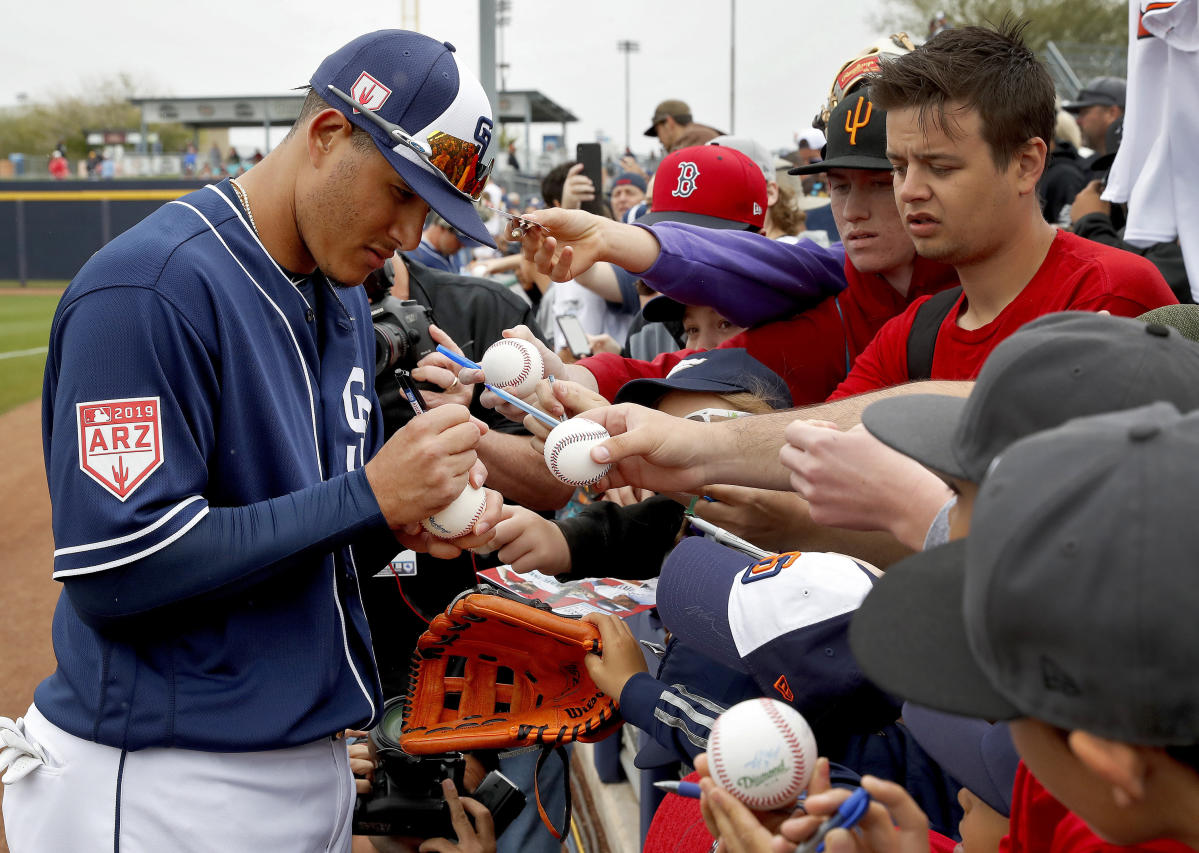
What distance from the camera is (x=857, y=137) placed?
8.43ft

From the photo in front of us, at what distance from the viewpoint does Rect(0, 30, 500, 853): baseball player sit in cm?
157

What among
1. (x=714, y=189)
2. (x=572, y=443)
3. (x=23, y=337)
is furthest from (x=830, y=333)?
(x=23, y=337)

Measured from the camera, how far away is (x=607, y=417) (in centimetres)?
212

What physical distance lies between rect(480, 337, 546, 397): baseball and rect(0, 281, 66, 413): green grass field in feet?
21.2

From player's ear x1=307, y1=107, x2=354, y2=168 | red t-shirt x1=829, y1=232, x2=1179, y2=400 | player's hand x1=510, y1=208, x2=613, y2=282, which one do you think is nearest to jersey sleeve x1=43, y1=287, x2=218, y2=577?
player's ear x1=307, y1=107, x2=354, y2=168

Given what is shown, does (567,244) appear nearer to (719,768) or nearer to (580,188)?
(719,768)

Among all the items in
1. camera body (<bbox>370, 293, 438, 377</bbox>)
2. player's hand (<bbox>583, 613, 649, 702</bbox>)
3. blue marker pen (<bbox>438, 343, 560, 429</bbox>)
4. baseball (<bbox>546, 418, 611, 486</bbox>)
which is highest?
camera body (<bbox>370, 293, 438, 377</bbox>)

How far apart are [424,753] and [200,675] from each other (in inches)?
28.1

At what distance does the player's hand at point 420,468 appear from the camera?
1725 millimetres

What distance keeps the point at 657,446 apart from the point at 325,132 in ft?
2.80

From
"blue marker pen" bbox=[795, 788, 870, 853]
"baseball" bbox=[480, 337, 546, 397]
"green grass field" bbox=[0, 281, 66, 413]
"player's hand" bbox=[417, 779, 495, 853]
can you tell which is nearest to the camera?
"blue marker pen" bbox=[795, 788, 870, 853]

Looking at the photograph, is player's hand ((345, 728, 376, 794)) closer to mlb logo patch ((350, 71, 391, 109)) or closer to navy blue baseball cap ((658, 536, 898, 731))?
navy blue baseball cap ((658, 536, 898, 731))

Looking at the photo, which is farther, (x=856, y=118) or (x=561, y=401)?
(x=856, y=118)

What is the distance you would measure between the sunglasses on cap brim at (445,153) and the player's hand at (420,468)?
0.46 meters
